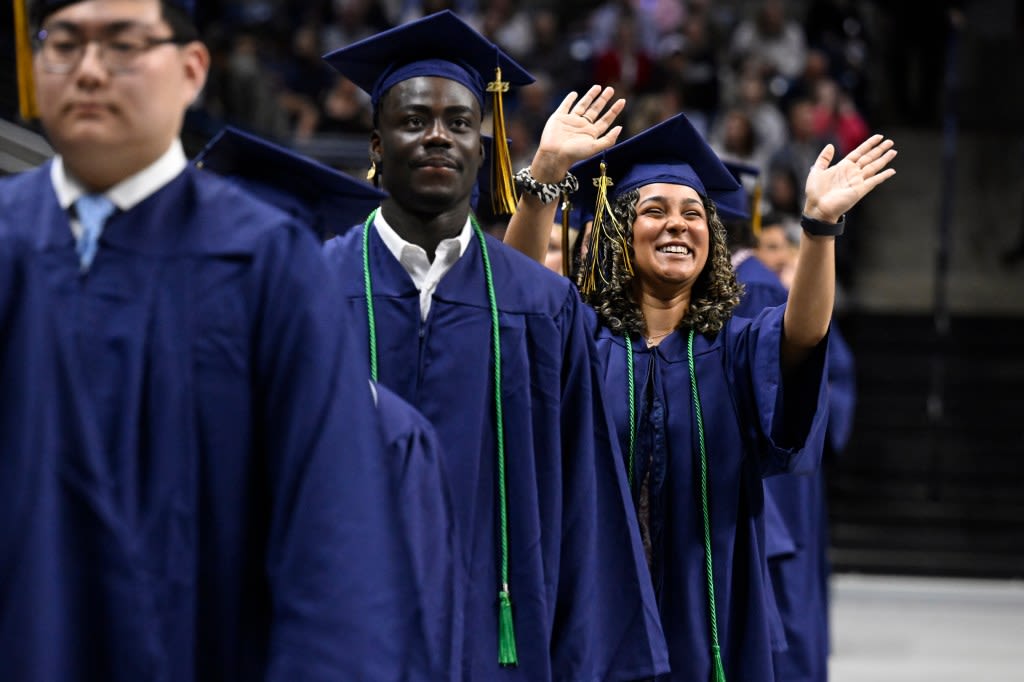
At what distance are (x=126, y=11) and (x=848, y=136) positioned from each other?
1056 cm

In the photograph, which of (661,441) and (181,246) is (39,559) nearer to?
(181,246)

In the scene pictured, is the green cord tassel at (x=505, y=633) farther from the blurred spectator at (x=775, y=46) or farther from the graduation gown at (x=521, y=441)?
the blurred spectator at (x=775, y=46)

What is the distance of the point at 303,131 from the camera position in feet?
40.8

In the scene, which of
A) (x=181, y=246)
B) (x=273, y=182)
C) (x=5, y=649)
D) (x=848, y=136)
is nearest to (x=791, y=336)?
(x=273, y=182)

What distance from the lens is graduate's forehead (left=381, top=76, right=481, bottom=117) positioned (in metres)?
3.64

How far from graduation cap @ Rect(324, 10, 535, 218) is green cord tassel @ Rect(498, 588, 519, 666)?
1.08 m

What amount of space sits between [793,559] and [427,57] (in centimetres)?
271

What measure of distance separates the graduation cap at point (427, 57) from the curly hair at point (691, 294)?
0.54m

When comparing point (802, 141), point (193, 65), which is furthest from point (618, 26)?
point (193, 65)

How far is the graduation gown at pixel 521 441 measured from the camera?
343 centimetres

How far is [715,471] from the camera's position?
13.2ft

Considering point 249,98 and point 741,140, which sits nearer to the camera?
point 249,98

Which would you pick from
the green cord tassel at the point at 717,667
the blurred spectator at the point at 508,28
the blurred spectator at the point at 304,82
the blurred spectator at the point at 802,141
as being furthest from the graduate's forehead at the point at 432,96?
the blurred spectator at the point at 508,28

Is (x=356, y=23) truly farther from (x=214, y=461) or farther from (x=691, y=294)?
(x=214, y=461)
